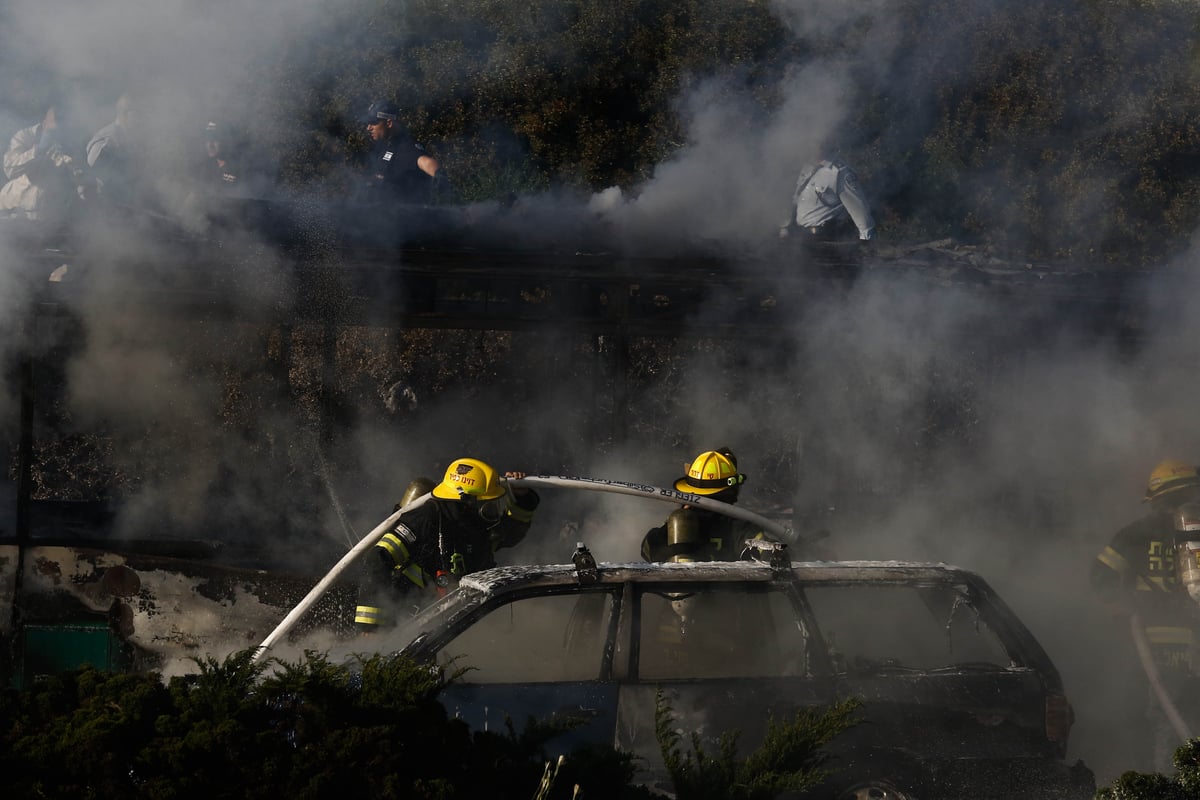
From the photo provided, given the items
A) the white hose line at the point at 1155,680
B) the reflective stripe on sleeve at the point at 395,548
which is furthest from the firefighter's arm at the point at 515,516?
the white hose line at the point at 1155,680

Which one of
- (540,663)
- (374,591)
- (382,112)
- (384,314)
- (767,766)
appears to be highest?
(382,112)

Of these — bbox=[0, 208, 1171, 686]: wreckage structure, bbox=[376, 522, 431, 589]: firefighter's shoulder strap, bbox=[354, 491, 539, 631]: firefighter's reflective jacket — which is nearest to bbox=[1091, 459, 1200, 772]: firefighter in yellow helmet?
bbox=[0, 208, 1171, 686]: wreckage structure

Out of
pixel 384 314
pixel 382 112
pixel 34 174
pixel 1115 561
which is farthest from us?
pixel 382 112

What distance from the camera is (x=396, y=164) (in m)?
9.25

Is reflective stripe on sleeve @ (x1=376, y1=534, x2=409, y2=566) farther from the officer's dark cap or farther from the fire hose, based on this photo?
the officer's dark cap

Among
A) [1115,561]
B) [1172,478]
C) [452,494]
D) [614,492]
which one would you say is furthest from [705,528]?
[1172,478]

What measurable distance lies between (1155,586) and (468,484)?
143 inches

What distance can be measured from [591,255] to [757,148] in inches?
111

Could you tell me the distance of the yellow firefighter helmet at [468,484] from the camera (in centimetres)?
639

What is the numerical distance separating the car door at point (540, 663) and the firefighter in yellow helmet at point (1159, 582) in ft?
10.1

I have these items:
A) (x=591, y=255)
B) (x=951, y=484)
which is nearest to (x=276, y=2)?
(x=591, y=255)

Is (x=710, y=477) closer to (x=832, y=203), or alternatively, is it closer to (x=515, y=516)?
(x=515, y=516)

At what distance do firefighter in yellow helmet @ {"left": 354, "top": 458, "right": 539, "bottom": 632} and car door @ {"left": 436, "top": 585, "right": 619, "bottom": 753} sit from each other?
0.60m

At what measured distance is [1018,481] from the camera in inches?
331
